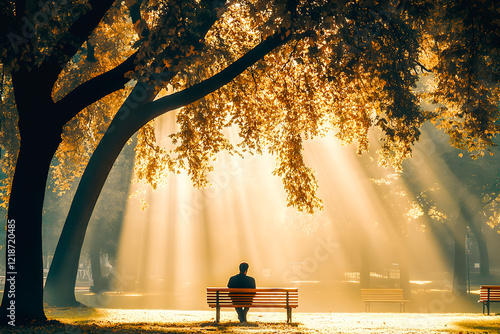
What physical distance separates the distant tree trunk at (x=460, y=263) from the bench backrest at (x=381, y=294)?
12.7 m

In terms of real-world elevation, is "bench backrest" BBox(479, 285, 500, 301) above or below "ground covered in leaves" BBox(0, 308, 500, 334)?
above

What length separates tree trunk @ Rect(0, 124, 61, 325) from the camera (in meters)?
12.0

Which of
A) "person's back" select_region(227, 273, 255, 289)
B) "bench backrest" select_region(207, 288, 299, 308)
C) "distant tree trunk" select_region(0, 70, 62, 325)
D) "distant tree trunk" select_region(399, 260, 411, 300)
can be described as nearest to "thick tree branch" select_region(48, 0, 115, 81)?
"distant tree trunk" select_region(0, 70, 62, 325)

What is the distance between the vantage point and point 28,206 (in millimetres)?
12195

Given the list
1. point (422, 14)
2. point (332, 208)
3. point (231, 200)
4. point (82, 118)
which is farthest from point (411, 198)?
point (422, 14)

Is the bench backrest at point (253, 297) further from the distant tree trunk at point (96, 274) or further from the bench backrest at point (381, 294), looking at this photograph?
the distant tree trunk at point (96, 274)

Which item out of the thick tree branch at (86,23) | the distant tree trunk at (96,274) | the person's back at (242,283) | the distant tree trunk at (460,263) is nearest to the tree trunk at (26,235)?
the thick tree branch at (86,23)

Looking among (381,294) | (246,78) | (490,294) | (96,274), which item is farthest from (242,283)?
(96,274)

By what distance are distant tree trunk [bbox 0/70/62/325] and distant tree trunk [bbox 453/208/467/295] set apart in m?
28.8

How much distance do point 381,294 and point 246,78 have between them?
453 inches

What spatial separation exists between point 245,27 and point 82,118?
21.2ft

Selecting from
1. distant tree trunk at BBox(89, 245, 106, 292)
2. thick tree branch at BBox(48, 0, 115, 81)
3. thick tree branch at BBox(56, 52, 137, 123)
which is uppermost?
thick tree branch at BBox(48, 0, 115, 81)

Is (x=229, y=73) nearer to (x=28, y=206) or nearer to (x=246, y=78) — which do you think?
(x=246, y=78)

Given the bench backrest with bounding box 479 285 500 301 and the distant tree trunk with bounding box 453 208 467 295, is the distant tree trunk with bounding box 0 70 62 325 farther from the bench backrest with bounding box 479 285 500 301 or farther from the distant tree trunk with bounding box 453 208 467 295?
the distant tree trunk with bounding box 453 208 467 295
